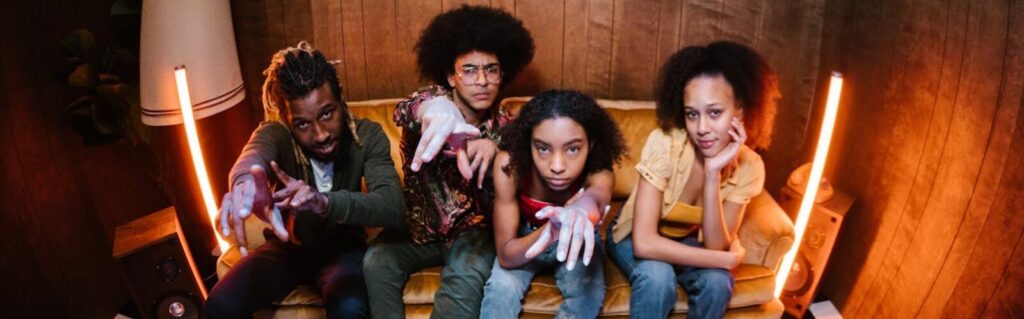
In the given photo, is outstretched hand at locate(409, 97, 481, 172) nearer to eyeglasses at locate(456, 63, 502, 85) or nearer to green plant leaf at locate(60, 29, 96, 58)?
eyeglasses at locate(456, 63, 502, 85)

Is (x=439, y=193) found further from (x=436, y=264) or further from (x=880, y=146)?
(x=880, y=146)

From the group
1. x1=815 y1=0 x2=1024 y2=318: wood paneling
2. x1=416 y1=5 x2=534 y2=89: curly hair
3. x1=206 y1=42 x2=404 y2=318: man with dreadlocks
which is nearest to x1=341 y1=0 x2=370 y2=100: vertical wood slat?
x1=416 y1=5 x2=534 y2=89: curly hair

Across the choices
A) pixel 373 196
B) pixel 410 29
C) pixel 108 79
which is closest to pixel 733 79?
pixel 373 196

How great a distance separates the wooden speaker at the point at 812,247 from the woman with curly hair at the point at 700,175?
1.39 ft

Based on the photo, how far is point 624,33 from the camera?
2.65m

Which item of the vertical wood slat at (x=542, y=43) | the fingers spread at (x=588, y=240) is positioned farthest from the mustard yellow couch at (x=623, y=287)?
the vertical wood slat at (x=542, y=43)

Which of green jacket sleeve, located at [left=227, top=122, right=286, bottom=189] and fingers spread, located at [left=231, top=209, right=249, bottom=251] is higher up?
green jacket sleeve, located at [left=227, top=122, right=286, bottom=189]

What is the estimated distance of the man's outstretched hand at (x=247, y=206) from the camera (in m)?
1.48

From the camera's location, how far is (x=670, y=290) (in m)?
1.82

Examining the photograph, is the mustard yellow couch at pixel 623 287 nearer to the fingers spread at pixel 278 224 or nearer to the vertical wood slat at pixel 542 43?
the fingers spread at pixel 278 224

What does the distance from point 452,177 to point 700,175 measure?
736 millimetres

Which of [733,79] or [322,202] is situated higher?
[733,79]

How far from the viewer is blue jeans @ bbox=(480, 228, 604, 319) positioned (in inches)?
71.0

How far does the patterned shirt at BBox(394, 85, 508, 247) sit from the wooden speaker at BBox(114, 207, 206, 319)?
0.75 meters
